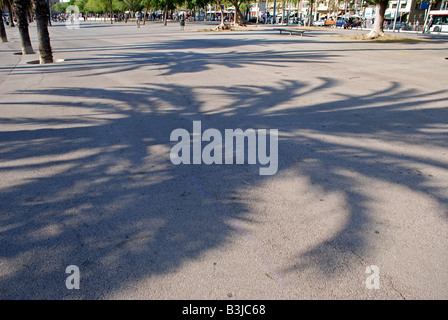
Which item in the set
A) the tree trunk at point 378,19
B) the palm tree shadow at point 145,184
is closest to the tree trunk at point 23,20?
the palm tree shadow at point 145,184

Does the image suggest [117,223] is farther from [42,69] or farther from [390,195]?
[42,69]

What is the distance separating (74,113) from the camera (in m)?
6.64

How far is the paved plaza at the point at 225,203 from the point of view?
244cm

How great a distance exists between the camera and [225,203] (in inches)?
134

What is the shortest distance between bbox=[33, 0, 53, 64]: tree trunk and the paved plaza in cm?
682

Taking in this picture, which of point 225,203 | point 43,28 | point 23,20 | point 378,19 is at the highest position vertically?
point 378,19

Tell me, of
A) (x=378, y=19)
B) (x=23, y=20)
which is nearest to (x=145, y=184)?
(x=23, y=20)

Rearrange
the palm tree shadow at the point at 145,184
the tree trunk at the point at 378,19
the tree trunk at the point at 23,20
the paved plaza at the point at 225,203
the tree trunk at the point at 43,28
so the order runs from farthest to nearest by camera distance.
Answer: the tree trunk at the point at 378,19
the tree trunk at the point at 23,20
the tree trunk at the point at 43,28
the palm tree shadow at the point at 145,184
the paved plaza at the point at 225,203

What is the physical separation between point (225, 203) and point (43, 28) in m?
13.3

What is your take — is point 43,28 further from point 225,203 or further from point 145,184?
point 225,203

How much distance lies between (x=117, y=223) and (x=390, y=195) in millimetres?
2932

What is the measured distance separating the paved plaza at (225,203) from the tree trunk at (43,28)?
682 centimetres

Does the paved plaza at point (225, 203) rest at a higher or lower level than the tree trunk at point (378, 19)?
lower

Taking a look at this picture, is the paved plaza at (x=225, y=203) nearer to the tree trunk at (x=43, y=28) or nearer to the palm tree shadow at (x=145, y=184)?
the palm tree shadow at (x=145, y=184)
